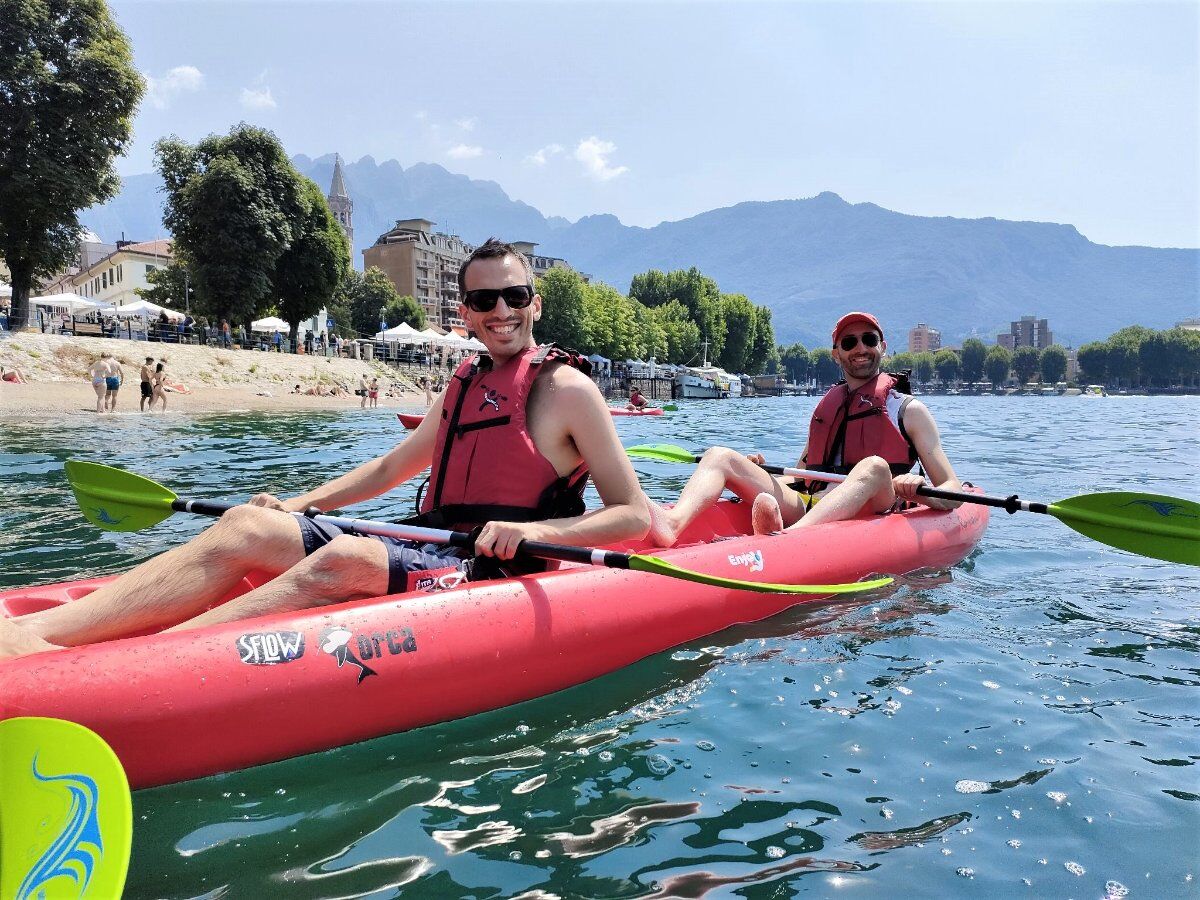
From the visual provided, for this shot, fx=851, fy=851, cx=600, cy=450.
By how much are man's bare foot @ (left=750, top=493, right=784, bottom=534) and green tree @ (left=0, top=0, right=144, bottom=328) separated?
25.7m

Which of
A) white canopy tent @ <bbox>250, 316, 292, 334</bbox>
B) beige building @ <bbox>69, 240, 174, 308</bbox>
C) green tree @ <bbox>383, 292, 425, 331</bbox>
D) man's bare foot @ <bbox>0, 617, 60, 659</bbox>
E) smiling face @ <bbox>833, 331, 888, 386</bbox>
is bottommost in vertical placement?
man's bare foot @ <bbox>0, 617, 60, 659</bbox>

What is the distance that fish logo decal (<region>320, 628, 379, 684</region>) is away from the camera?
2863 mm

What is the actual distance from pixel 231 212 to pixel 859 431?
106 feet

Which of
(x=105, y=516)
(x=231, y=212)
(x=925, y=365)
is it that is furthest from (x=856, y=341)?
(x=925, y=365)

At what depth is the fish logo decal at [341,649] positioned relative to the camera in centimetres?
286

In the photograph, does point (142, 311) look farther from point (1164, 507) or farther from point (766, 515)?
point (1164, 507)

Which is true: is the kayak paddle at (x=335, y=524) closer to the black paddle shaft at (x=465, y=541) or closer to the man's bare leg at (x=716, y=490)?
the black paddle shaft at (x=465, y=541)

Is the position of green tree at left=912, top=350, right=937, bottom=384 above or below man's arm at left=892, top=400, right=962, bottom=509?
above

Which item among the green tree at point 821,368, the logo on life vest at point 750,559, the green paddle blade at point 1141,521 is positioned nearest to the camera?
→ the logo on life vest at point 750,559

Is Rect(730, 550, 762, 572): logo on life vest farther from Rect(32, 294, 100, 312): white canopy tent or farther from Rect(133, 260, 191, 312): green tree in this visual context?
Rect(133, 260, 191, 312): green tree

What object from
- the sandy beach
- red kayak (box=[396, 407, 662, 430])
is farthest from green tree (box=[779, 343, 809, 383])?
red kayak (box=[396, 407, 662, 430])

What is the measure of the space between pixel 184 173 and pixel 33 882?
38.0 m

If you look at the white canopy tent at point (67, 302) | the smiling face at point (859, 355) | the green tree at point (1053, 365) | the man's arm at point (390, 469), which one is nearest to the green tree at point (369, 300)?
the white canopy tent at point (67, 302)

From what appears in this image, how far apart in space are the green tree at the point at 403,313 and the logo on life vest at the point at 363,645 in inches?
2730
